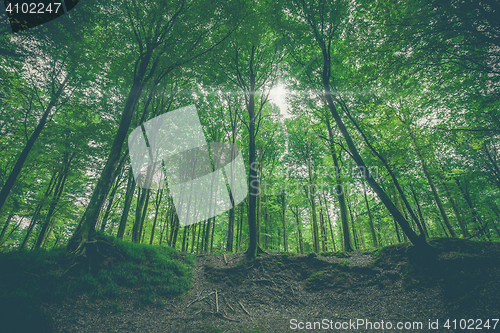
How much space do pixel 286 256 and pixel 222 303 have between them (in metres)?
3.61

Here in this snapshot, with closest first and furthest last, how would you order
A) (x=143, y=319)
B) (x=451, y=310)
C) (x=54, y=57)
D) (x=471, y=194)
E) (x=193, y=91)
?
(x=451, y=310) < (x=143, y=319) < (x=54, y=57) < (x=193, y=91) < (x=471, y=194)

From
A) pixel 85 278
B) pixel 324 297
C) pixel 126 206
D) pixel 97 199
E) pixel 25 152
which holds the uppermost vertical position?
pixel 25 152

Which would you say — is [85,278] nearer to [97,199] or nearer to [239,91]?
[97,199]

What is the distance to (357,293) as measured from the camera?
5.95 meters

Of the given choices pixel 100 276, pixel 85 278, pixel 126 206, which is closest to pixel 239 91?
pixel 126 206

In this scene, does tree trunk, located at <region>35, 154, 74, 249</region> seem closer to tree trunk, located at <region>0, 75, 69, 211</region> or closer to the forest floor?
tree trunk, located at <region>0, 75, 69, 211</region>

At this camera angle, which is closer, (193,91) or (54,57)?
(54,57)

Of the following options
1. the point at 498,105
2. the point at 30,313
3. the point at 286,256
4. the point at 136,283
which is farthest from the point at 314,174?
the point at 30,313

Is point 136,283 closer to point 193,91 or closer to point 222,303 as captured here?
point 222,303

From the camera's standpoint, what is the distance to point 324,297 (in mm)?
6211

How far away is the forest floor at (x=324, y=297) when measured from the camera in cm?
432

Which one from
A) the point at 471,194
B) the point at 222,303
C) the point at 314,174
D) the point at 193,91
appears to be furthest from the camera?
the point at 471,194

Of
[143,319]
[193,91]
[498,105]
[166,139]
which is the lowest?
[143,319]

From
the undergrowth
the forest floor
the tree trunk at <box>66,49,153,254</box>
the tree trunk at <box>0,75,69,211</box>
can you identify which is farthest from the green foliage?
the tree trunk at <box>0,75,69,211</box>
